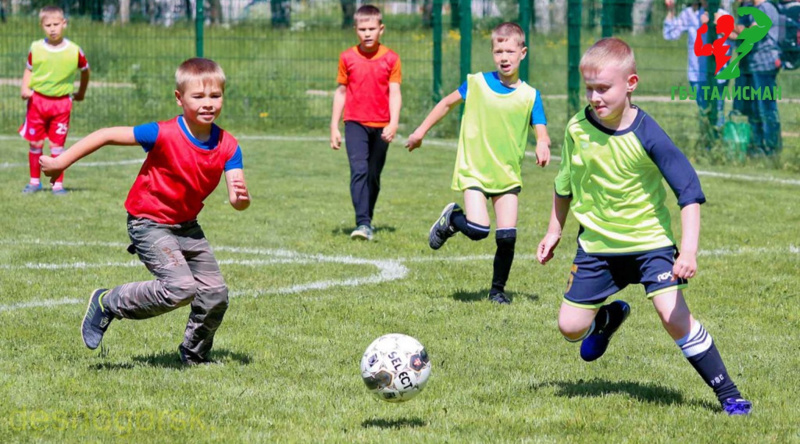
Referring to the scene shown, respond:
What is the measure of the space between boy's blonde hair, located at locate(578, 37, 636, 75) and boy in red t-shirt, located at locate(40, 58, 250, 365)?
5.85 feet

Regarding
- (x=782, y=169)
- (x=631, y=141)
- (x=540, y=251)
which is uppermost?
(x=631, y=141)

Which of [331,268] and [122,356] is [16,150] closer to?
[331,268]

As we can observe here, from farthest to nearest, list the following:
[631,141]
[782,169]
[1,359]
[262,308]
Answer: [782,169], [262,308], [1,359], [631,141]

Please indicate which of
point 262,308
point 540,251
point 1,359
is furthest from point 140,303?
point 540,251

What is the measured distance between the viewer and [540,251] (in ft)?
18.0

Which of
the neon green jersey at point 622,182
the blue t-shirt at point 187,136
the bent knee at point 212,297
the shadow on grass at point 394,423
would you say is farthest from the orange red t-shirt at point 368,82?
the shadow on grass at point 394,423

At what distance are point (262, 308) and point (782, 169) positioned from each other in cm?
1019

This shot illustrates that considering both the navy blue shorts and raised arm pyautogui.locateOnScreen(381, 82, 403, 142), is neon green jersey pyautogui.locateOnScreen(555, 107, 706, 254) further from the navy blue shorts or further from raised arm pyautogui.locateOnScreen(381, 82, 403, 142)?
raised arm pyautogui.locateOnScreen(381, 82, 403, 142)

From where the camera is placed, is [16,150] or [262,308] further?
[16,150]

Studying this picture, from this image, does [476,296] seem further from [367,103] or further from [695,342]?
[367,103]

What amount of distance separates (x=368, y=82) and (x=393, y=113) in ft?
1.28

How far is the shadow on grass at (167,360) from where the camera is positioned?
5.79m

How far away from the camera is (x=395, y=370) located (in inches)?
192

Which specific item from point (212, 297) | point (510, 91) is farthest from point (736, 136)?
point (212, 297)
